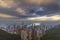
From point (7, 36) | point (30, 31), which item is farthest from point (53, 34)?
point (7, 36)

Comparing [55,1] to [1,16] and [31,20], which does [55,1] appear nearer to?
[31,20]

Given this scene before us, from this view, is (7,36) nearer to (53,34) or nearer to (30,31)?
(30,31)

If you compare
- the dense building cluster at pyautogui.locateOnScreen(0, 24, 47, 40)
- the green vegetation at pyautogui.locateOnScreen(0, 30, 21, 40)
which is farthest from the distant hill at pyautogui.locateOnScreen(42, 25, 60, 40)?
the green vegetation at pyautogui.locateOnScreen(0, 30, 21, 40)

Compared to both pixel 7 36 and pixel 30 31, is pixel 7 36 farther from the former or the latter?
pixel 30 31

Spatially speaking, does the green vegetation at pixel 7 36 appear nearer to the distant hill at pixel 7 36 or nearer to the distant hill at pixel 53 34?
the distant hill at pixel 7 36

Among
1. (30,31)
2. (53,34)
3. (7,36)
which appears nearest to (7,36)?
(7,36)

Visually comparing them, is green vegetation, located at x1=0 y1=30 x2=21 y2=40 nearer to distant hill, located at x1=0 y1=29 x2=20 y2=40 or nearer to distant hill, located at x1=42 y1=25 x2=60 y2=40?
distant hill, located at x1=0 y1=29 x2=20 y2=40

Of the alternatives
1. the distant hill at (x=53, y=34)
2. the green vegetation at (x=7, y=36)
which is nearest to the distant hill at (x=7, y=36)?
the green vegetation at (x=7, y=36)

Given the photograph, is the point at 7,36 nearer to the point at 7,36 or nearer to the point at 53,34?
the point at 7,36

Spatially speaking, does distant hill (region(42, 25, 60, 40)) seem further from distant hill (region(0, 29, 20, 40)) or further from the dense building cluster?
distant hill (region(0, 29, 20, 40))

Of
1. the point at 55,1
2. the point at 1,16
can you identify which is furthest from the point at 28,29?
the point at 55,1
